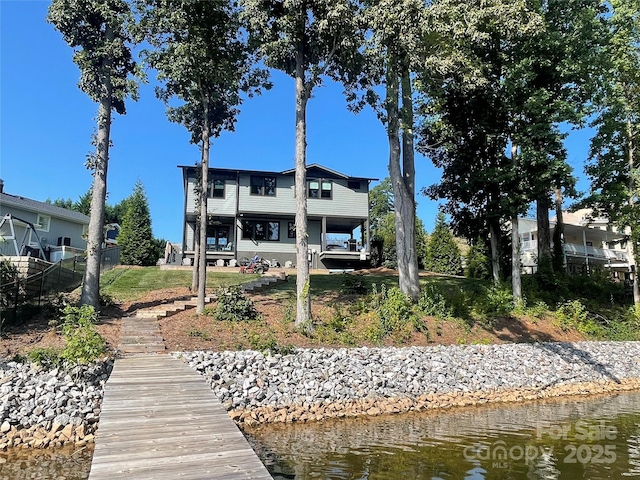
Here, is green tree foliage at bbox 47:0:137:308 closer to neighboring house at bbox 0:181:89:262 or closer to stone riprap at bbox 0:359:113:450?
stone riprap at bbox 0:359:113:450

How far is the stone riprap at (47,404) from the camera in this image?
21.7 feet

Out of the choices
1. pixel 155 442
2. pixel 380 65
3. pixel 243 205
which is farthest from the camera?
pixel 243 205

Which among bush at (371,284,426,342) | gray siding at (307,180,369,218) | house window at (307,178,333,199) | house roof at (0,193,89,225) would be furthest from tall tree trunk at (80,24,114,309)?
house window at (307,178,333,199)

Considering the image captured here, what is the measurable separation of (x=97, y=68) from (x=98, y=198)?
370 centimetres

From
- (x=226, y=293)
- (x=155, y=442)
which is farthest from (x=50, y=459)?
(x=226, y=293)

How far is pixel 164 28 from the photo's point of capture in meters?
13.1

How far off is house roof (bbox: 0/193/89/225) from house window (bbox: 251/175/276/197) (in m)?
12.7

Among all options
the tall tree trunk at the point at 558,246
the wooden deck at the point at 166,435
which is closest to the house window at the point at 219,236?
the tall tree trunk at the point at 558,246

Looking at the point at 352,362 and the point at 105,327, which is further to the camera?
the point at 105,327

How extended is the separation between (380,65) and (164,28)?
21.3ft

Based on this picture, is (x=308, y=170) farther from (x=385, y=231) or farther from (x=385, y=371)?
(x=385, y=371)

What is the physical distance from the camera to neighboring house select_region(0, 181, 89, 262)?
72.6ft

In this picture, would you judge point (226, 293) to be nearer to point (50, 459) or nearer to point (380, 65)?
point (50, 459)

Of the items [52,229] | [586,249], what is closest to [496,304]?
[586,249]
